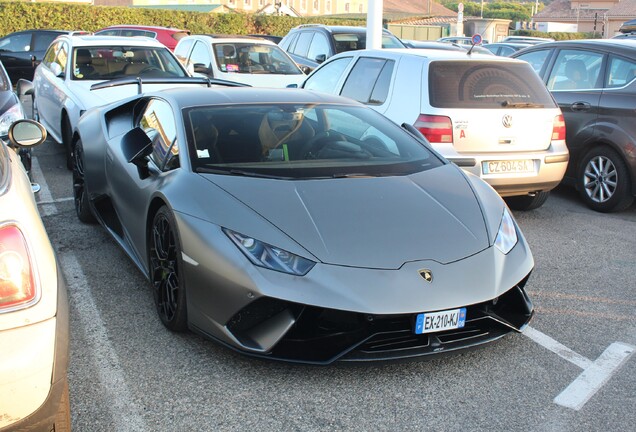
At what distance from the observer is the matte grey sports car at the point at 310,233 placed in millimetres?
3309

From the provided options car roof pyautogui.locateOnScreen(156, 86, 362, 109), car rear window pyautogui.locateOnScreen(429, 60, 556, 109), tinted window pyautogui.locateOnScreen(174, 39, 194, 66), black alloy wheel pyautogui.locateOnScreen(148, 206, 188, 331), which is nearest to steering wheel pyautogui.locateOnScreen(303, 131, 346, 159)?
car roof pyautogui.locateOnScreen(156, 86, 362, 109)

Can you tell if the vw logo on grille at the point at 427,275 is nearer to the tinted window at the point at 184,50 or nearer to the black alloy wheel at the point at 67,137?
the black alloy wheel at the point at 67,137

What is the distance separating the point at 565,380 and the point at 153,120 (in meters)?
3.15

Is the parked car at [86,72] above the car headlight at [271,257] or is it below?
above

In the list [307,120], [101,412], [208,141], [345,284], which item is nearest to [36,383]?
[101,412]

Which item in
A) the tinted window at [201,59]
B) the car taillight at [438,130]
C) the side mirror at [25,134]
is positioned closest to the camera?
the side mirror at [25,134]

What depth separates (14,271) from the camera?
2346 millimetres

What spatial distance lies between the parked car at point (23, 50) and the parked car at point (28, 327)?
58.9 ft

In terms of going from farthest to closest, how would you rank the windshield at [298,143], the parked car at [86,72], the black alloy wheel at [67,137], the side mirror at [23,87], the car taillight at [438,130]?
the black alloy wheel at [67,137], the parked car at [86,72], the side mirror at [23,87], the car taillight at [438,130], the windshield at [298,143]

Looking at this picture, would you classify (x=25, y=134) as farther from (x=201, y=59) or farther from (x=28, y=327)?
(x=201, y=59)

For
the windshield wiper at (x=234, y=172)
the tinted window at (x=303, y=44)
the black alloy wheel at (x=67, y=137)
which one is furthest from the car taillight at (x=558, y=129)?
the tinted window at (x=303, y=44)

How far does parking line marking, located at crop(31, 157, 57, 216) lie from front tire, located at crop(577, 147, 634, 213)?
5.28m

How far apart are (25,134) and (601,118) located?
553 cm

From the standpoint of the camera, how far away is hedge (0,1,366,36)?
94.2 ft
